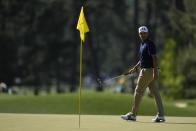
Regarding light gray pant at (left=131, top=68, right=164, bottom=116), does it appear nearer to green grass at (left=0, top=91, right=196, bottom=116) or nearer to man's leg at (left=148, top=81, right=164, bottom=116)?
man's leg at (left=148, top=81, right=164, bottom=116)

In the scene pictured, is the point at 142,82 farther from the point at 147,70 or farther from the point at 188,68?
the point at 188,68

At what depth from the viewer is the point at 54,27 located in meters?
76.4

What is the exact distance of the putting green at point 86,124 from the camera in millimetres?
12688

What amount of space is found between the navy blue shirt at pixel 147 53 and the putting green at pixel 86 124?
120 centimetres

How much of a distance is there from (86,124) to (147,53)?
6.51 ft

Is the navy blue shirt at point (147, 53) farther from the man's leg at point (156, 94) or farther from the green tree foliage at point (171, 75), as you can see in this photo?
the green tree foliage at point (171, 75)

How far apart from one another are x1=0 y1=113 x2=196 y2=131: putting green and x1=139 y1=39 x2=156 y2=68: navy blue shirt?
1.20 meters

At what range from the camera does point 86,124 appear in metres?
13.7

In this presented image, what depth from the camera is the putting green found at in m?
12.7

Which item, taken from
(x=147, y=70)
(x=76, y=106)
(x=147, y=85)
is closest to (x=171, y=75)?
(x=76, y=106)

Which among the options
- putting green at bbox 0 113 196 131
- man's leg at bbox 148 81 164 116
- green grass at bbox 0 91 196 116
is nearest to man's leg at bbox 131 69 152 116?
man's leg at bbox 148 81 164 116

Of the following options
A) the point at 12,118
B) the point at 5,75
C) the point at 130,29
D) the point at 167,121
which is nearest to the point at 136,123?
the point at 167,121

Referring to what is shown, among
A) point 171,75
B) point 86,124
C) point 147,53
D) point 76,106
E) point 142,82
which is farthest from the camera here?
point 171,75

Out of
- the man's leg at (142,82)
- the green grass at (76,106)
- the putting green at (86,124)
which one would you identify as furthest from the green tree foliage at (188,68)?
the man's leg at (142,82)
